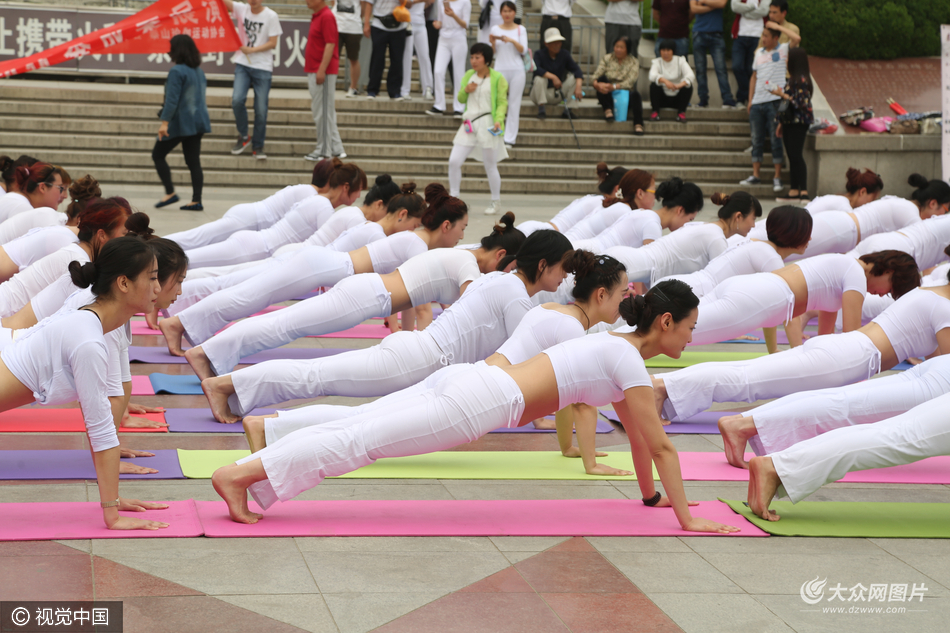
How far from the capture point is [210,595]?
288cm

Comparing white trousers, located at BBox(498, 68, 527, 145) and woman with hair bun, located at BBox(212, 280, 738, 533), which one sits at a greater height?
white trousers, located at BBox(498, 68, 527, 145)

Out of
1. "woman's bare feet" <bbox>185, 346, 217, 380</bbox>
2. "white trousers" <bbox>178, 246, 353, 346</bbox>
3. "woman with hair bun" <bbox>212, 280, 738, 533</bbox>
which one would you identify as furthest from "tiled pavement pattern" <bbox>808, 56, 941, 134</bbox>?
"woman with hair bun" <bbox>212, 280, 738, 533</bbox>

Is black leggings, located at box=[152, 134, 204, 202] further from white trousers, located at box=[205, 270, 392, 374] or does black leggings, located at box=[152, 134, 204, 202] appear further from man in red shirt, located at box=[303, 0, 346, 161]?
white trousers, located at box=[205, 270, 392, 374]

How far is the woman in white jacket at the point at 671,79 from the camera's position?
13.4 metres

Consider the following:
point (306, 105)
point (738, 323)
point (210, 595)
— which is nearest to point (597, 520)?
point (210, 595)

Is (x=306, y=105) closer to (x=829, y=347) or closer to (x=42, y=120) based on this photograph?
(x=42, y=120)

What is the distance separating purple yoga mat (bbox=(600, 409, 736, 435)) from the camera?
506 centimetres

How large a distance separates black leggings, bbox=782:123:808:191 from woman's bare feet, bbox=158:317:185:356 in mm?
8307

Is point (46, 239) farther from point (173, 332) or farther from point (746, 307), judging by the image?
point (746, 307)

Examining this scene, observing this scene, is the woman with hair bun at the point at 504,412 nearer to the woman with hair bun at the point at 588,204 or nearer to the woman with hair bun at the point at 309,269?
the woman with hair bun at the point at 309,269

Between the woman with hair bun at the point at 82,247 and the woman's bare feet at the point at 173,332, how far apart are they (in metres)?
0.89

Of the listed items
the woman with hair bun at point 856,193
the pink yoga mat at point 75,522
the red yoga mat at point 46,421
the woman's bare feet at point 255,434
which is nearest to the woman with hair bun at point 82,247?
the red yoga mat at point 46,421

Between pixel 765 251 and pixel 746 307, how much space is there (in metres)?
0.60

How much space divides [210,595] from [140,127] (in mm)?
11084
